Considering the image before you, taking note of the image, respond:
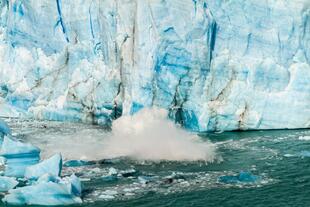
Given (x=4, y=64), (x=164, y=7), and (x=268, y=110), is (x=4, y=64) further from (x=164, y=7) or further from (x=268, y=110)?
(x=268, y=110)

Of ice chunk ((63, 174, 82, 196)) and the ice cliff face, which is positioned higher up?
the ice cliff face

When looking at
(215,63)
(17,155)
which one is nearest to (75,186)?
(17,155)

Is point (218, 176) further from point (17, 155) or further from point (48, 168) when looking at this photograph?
point (17, 155)

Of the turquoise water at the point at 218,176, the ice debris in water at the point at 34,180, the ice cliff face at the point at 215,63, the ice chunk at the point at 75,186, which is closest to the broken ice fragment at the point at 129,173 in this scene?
the turquoise water at the point at 218,176

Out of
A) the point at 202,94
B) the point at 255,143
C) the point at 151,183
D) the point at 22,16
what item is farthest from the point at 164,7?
the point at 151,183

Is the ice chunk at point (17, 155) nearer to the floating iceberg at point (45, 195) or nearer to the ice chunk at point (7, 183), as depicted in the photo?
the ice chunk at point (7, 183)

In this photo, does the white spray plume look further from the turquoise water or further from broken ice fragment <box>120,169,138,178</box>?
broken ice fragment <box>120,169,138,178</box>

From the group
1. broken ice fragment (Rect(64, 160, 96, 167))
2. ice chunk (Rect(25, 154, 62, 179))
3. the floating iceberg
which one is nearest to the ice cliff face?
broken ice fragment (Rect(64, 160, 96, 167))

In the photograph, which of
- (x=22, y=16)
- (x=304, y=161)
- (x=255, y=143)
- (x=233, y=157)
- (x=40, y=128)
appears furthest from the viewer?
(x=22, y=16)
